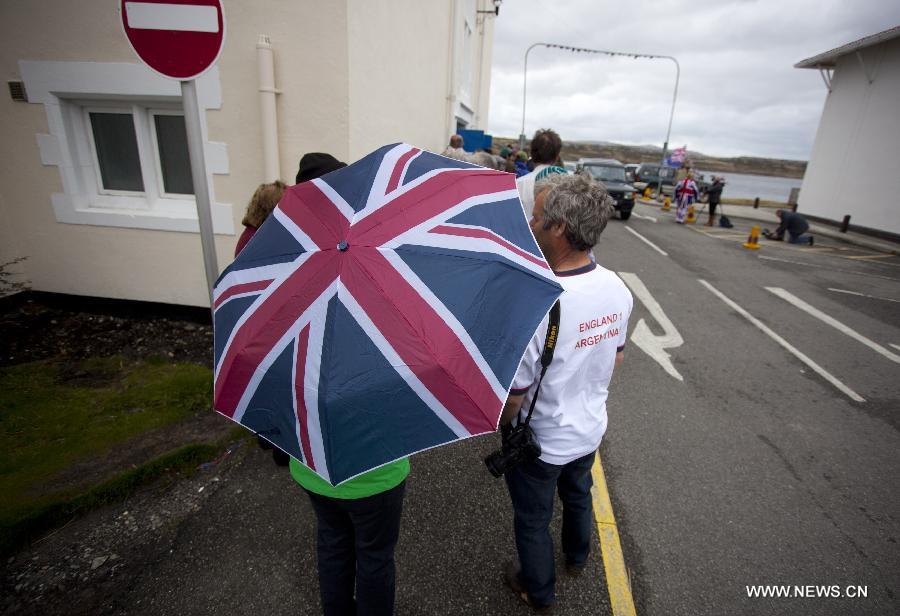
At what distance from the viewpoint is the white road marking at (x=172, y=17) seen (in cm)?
238

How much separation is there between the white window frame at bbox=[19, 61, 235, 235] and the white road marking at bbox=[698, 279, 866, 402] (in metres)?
7.28

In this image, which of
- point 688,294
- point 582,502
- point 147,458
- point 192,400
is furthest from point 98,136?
point 688,294

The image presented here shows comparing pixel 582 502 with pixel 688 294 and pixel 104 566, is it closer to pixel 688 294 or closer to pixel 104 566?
pixel 104 566

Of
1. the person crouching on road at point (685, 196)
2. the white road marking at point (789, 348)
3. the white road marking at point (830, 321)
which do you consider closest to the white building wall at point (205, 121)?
the white road marking at point (789, 348)

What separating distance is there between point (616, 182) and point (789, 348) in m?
12.6

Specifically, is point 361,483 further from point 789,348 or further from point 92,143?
point 789,348

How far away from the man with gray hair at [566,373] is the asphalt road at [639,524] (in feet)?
1.81

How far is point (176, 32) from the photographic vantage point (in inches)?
96.3

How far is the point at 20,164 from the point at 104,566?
5043mm

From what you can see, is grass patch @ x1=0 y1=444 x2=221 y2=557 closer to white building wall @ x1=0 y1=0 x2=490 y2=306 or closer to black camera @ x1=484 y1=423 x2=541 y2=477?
black camera @ x1=484 y1=423 x2=541 y2=477

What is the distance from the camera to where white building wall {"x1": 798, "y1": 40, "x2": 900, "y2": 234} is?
53.0 ft

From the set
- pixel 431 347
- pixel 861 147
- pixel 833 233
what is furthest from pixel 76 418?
pixel 861 147

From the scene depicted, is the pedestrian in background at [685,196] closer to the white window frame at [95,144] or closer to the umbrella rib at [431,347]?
the white window frame at [95,144]

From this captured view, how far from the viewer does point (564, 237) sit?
1979mm
